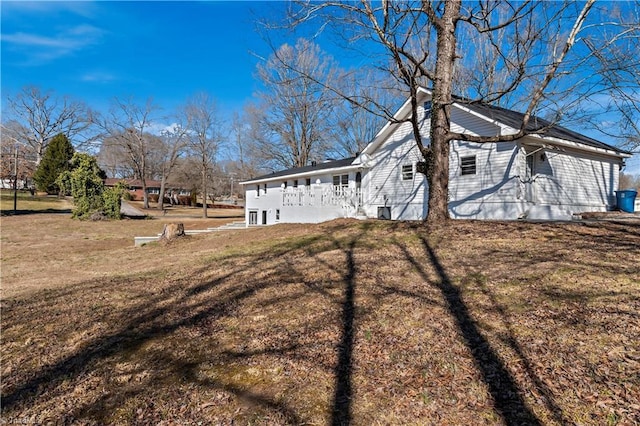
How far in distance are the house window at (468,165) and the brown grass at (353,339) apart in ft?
19.0

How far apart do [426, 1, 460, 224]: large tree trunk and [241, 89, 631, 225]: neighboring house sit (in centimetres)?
117

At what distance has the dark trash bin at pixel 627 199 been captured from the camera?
14.5 m

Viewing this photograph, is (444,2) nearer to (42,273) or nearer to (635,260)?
(635,260)

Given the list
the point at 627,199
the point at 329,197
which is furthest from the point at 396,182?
the point at 627,199

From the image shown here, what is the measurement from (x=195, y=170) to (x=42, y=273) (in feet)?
130

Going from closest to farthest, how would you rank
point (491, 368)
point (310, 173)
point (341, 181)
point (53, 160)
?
point (491, 368) < point (341, 181) < point (310, 173) < point (53, 160)

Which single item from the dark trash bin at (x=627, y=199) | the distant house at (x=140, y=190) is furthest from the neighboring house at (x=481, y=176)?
the distant house at (x=140, y=190)

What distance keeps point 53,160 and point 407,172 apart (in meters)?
42.8

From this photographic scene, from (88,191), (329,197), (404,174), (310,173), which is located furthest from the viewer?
(88,191)

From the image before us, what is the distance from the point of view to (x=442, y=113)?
30.1 ft

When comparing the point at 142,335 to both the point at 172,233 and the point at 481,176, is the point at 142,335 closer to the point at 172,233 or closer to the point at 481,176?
the point at 172,233

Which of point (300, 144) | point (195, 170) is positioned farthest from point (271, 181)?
point (195, 170)

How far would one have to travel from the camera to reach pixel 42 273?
969 centimetres

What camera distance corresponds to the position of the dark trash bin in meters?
14.5
